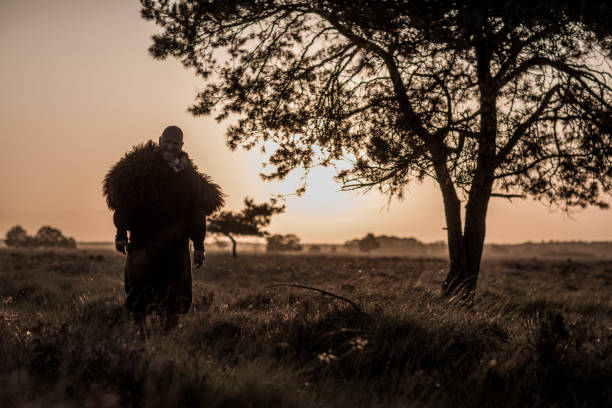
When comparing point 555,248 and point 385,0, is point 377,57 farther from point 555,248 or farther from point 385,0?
point 555,248

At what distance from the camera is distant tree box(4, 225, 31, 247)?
77375 millimetres

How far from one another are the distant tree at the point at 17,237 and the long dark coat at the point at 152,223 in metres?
88.7

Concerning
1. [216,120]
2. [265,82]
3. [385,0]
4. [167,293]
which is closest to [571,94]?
[385,0]

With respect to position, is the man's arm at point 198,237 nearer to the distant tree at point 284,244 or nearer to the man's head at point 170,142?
the man's head at point 170,142

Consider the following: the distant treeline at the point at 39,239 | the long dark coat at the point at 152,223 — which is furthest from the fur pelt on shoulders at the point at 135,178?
the distant treeline at the point at 39,239

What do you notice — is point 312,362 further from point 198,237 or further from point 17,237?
point 17,237

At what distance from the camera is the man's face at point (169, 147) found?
467cm

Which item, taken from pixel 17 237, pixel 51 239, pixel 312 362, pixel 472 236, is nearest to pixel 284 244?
pixel 51 239

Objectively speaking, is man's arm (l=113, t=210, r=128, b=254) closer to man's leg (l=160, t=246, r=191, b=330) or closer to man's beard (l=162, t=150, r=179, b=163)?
man's leg (l=160, t=246, r=191, b=330)

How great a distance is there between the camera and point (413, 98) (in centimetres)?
675

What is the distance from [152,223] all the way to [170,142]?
3.07 feet

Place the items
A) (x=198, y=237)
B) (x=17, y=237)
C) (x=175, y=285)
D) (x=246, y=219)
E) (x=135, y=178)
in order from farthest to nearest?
(x=17, y=237) < (x=246, y=219) < (x=198, y=237) < (x=175, y=285) < (x=135, y=178)

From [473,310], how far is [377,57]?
182 inches

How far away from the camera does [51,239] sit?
7956cm
